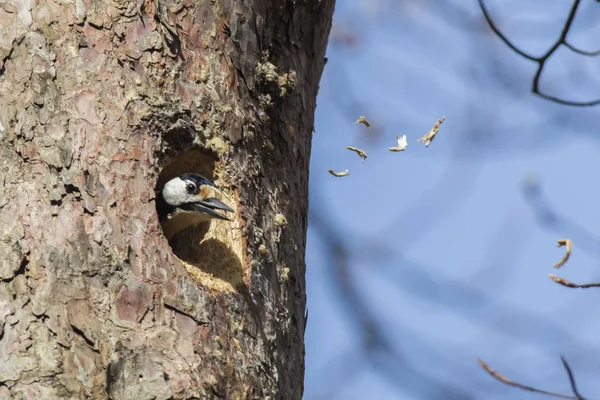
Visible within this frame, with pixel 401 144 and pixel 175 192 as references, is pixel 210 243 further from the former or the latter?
pixel 401 144

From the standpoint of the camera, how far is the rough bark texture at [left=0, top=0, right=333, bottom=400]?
10.8ft

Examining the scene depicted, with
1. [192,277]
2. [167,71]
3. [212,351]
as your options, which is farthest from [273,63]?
[212,351]

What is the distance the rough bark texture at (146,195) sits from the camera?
10.8 feet

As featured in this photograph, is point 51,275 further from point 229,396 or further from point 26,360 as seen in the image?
point 229,396

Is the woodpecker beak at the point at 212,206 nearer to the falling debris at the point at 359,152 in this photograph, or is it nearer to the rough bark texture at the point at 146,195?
the rough bark texture at the point at 146,195

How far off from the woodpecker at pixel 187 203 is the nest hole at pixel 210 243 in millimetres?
38

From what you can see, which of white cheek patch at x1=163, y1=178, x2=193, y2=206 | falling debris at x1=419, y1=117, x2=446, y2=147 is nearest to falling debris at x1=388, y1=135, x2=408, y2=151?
falling debris at x1=419, y1=117, x2=446, y2=147

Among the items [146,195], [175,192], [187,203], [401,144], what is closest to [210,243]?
[187,203]

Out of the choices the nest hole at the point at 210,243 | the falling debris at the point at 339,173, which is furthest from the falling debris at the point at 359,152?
the nest hole at the point at 210,243

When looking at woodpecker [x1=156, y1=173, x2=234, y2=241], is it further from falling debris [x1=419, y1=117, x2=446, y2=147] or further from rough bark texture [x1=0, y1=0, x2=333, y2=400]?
falling debris [x1=419, y1=117, x2=446, y2=147]

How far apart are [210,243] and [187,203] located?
0.24 m

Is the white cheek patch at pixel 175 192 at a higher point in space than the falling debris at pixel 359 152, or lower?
lower

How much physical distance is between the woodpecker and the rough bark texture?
7 centimetres

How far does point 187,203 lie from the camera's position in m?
4.48
